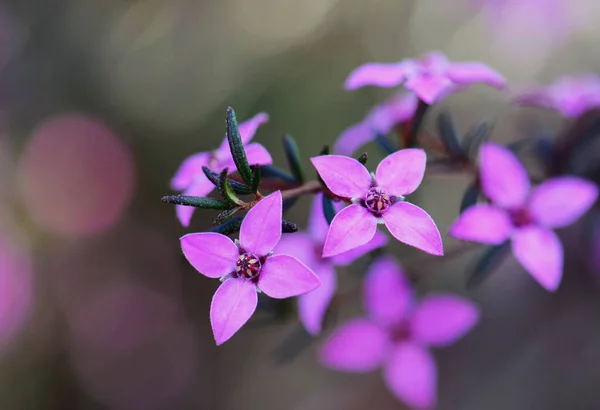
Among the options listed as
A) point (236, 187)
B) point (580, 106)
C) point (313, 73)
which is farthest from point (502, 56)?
point (236, 187)

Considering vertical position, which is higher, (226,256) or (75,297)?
(226,256)

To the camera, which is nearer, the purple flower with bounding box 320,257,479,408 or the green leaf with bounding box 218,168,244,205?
the green leaf with bounding box 218,168,244,205

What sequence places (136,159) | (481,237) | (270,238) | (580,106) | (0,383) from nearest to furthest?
(270,238)
(481,237)
(580,106)
(0,383)
(136,159)

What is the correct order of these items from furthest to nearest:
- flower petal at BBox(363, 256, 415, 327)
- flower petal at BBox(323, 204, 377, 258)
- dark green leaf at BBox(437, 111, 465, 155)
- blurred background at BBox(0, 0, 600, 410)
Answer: blurred background at BBox(0, 0, 600, 410) < flower petal at BBox(363, 256, 415, 327) < dark green leaf at BBox(437, 111, 465, 155) < flower petal at BBox(323, 204, 377, 258)

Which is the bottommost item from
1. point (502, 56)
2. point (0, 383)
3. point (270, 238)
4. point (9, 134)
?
point (0, 383)

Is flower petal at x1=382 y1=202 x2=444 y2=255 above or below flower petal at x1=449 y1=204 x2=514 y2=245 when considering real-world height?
above

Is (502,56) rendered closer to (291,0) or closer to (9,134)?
(291,0)

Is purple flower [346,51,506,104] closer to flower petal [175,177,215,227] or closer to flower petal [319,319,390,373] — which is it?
flower petal [175,177,215,227]

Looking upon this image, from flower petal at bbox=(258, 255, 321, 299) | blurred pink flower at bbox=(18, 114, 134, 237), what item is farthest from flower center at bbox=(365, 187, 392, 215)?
blurred pink flower at bbox=(18, 114, 134, 237)
